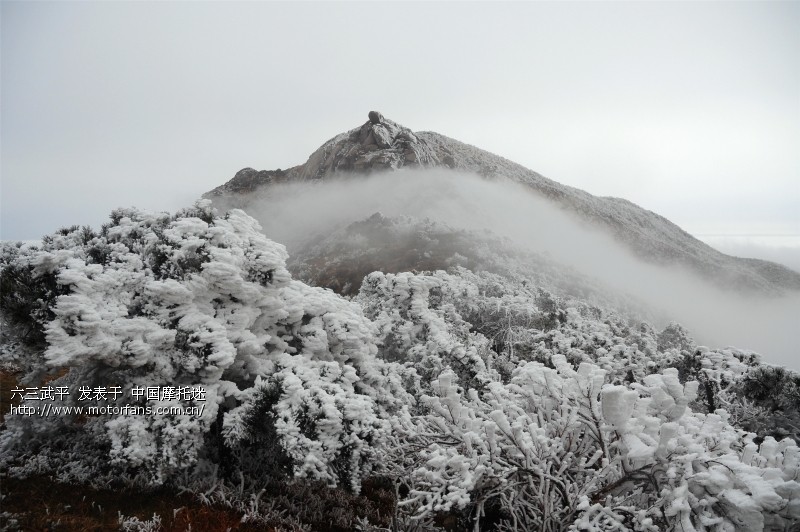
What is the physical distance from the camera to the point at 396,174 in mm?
Answer: 57562

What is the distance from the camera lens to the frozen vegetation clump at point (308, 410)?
380cm

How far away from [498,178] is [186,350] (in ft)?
210

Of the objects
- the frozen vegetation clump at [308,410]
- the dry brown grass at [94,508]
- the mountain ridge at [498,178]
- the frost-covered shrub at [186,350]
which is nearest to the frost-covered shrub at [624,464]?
the frozen vegetation clump at [308,410]

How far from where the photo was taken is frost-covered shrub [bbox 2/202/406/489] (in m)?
5.74

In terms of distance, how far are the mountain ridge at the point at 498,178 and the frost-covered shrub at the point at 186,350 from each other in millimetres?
53282

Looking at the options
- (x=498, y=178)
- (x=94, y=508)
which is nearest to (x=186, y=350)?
(x=94, y=508)

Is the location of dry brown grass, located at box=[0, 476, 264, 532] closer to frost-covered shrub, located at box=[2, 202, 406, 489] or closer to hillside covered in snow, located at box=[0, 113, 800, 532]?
hillside covered in snow, located at box=[0, 113, 800, 532]

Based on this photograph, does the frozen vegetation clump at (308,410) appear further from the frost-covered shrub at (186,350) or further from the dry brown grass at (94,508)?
the dry brown grass at (94,508)

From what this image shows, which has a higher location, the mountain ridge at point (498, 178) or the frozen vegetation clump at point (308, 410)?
the mountain ridge at point (498, 178)

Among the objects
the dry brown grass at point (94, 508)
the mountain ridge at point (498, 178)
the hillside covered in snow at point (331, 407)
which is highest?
the mountain ridge at point (498, 178)

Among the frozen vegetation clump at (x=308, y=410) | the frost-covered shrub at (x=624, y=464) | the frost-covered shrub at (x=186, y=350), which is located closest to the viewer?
the frost-covered shrub at (x=624, y=464)

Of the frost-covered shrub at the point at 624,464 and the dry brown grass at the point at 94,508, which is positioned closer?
the frost-covered shrub at the point at 624,464

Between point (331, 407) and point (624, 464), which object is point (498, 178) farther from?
point (624, 464)

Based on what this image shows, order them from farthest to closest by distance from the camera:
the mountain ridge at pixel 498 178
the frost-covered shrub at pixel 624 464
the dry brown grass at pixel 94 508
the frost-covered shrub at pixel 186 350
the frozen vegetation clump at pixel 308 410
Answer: the mountain ridge at pixel 498 178 → the frost-covered shrub at pixel 186 350 → the dry brown grass at pixel 94 508 → the frozen vegetation clump at pixel 308 410 → the frost-covered shrub at pixel 624 464
